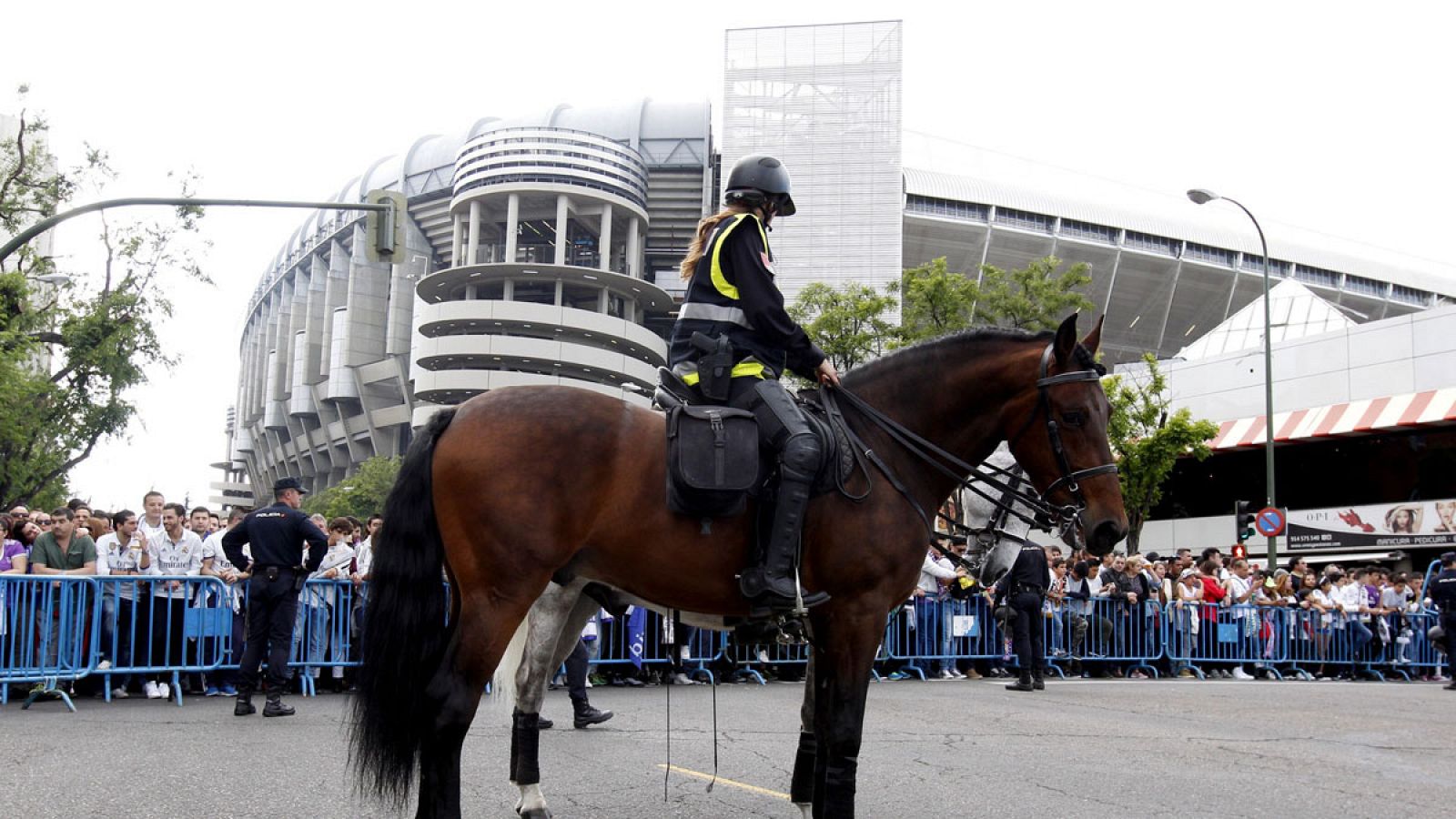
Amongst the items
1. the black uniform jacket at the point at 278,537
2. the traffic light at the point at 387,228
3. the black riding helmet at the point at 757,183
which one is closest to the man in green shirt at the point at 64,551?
the black uniform jacket at the point at 278,537

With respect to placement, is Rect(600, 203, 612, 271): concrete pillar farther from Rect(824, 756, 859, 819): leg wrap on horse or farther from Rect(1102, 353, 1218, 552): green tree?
Rect(824, 756, 859, 819): leg wrap on horse

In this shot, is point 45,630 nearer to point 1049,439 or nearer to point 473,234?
point 1049,439

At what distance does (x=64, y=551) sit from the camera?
475 inches

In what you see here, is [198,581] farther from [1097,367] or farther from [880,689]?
[1097,367]

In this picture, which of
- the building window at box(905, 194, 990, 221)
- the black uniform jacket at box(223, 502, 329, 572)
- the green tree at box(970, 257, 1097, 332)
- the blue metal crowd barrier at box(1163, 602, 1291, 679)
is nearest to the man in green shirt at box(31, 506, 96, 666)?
the black uniform jacket at box(223, 502, 329, 572)

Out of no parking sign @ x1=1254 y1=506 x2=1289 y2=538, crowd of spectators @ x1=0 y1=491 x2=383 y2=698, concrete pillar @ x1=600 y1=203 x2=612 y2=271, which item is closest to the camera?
crowd of spectators @ x1=0 y1=491 x2=383 y2=698

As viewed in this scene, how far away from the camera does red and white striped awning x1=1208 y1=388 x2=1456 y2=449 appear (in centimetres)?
3569

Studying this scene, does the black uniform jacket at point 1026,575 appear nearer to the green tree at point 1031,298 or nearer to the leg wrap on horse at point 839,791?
the leg wrap on horse at point 839,791

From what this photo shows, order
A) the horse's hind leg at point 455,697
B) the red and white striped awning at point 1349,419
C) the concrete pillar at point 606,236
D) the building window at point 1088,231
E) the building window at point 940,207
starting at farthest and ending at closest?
the concrete pillar at point 606,236, the building window at point 1088,231, the building window at point 940,207, the red and white striped awning at point 1349,419, the horse's hind leg at point 455,697

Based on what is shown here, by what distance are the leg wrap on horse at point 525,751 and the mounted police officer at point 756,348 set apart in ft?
5.07

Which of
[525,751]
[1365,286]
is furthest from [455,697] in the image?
[1365,286]

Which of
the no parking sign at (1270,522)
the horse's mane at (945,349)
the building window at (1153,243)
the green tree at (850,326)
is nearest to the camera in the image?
the horse's mane at (945,349)

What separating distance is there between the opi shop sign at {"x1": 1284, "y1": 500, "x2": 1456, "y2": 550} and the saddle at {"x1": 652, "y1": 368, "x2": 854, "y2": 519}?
37.3 m

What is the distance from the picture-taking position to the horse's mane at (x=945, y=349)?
546 centimetres
